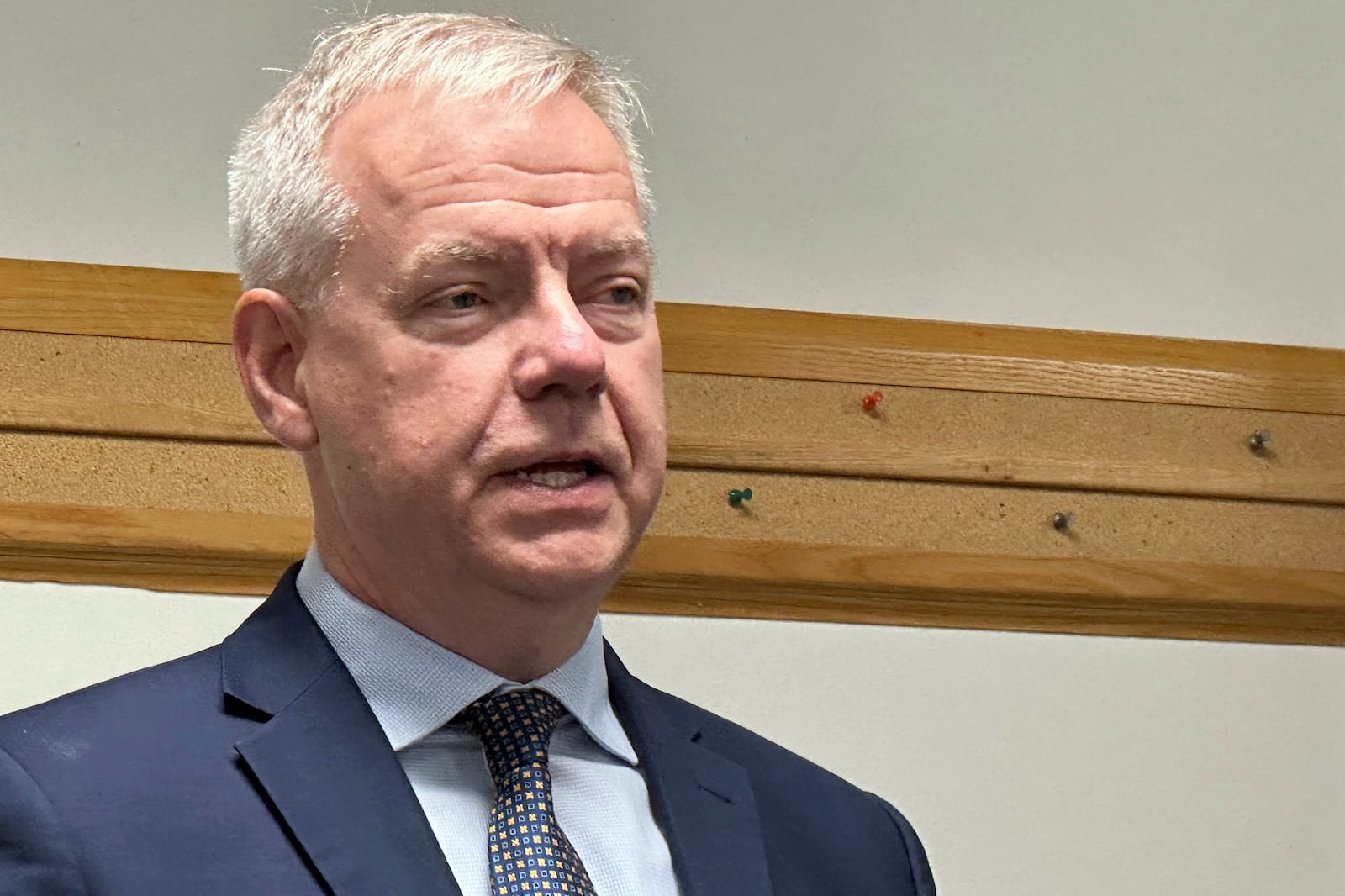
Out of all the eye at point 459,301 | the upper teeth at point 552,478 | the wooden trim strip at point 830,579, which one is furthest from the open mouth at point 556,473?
the wooden trim strip at point 830,579

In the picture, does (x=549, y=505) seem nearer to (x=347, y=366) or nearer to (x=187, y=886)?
(x=347, y=366)

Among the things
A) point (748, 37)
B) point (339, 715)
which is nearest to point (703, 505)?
point (748, 37)

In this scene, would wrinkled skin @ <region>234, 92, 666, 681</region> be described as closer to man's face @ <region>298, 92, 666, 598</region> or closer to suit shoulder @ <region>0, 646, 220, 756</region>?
man's face @ <region>298, 92, 666, 598</region>

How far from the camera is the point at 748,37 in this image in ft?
6.55

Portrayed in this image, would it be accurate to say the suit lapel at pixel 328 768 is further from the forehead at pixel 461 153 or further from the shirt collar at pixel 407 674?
the forehead at pixel 461 153

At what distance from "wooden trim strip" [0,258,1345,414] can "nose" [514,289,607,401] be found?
0.75 meters

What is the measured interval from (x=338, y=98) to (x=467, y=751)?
493mm

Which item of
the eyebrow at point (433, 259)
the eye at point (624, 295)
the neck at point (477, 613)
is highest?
the eye at point (624, 295)

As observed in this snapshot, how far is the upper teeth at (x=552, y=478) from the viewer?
112 cm

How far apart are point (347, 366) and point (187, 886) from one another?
0.37 meters

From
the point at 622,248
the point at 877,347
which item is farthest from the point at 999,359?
the point at 622,248

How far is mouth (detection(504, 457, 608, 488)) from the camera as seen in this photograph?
44.3 inches

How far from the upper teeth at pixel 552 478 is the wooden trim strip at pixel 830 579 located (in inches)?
28.1

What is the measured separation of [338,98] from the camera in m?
1.22
